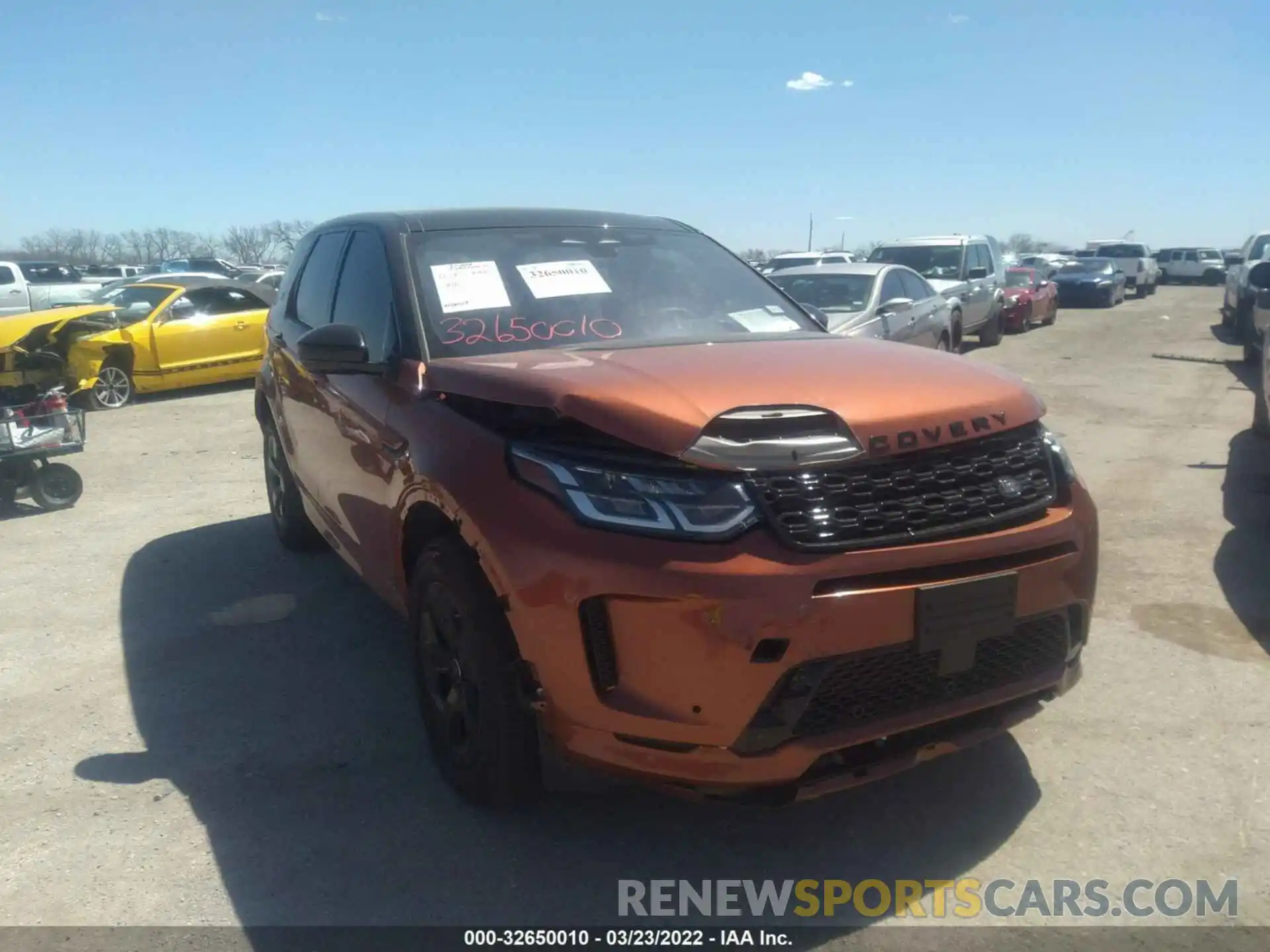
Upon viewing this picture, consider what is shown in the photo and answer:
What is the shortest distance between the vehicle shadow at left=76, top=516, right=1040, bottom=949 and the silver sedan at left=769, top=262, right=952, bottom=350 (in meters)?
6.86

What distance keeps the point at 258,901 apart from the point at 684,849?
3.99 ft

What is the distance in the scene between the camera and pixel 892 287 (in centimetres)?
1126

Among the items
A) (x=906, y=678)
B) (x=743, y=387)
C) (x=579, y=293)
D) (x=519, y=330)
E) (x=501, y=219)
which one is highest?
(x=501, y=219)

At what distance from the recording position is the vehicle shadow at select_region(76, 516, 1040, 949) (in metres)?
2.87

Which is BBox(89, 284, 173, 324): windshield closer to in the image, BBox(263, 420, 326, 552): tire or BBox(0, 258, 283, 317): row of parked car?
BBox(0, 258, 283, 317): row of parked car

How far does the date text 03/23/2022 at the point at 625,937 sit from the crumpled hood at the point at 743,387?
1274mm

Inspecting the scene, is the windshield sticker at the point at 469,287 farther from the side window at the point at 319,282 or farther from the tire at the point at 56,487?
the tire at the point at 56,487

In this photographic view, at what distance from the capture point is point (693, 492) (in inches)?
102

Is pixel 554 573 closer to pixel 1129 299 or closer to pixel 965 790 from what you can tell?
pixel 965 790

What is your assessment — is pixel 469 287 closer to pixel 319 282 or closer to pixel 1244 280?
pixel 319 282

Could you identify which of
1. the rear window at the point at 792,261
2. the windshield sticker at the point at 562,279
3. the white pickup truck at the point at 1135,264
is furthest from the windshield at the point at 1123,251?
the windshield sticker at the point at 562,279

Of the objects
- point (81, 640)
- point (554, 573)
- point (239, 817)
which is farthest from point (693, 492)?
point (81, 640)

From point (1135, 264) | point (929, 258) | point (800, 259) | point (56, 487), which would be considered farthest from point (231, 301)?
point (1135, 264)

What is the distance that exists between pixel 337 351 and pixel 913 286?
31.3 feet
